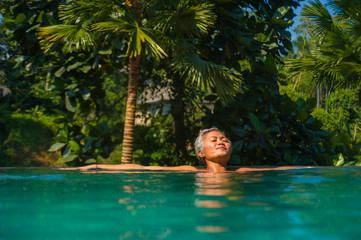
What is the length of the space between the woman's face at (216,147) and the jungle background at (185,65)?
1.39 meters

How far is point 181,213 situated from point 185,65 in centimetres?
474

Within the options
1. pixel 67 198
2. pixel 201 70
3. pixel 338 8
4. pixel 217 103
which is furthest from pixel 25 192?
pixel 338 8

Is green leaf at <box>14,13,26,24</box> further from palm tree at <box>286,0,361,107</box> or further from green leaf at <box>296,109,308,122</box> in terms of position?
palm tree at <box>286,0,361,107</box>

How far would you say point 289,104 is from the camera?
9.59 metres

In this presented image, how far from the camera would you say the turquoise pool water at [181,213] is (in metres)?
2.07

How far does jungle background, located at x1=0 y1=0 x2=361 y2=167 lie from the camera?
7.01 m

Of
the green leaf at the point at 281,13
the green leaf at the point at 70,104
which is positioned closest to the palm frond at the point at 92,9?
the green leaf at the point at 70,104

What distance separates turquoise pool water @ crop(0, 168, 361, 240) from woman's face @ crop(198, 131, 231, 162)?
1.69m

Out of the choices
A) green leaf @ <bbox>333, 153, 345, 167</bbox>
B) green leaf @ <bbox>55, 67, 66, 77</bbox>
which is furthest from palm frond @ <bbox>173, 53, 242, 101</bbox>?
green leaf @ <bbox>333, 153, 345, 167</bbox>

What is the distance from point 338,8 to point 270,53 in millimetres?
5281

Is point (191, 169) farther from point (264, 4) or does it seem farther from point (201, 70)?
point (264, 4)

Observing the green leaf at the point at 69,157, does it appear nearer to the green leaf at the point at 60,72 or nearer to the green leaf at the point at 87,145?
the green leaf at the point at 87,145

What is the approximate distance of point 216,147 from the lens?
5746mm

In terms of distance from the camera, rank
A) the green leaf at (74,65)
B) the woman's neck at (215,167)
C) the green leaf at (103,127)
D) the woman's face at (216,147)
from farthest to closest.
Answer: the green leaf at (103,127)
the green leaf at (74,65)
the woman's neck at (215,167)
the woman's face at (216,147)
